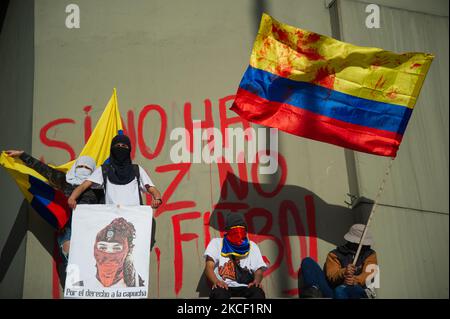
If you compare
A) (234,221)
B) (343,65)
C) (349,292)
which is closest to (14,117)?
(234,221)

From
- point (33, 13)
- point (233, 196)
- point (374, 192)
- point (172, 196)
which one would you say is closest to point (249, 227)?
point (233, 196)

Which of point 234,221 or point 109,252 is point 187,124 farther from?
point 109,252

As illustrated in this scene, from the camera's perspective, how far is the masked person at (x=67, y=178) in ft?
22.2

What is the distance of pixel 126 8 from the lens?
329 inches

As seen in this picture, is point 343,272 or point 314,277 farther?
point 314,277

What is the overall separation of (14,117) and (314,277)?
3.85 m

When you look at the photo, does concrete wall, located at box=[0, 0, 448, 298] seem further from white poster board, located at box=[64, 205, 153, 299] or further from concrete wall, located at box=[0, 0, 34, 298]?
white poster board, located at box=[64, 205, 153, 299]

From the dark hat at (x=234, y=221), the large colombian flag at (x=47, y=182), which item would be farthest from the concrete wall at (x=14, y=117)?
the dark hat at (x=234, y=221)

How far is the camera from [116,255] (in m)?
6.30

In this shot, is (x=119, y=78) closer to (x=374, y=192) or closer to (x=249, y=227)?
(x=249, y=227)

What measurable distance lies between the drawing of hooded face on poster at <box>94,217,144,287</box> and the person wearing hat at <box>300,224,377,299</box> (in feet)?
5.66

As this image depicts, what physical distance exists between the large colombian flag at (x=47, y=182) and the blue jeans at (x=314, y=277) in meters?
2.25

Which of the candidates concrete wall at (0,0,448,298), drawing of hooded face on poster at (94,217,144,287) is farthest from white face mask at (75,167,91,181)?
concrete wall at (0,0,448,298)

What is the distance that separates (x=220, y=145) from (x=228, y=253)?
1706 mm
